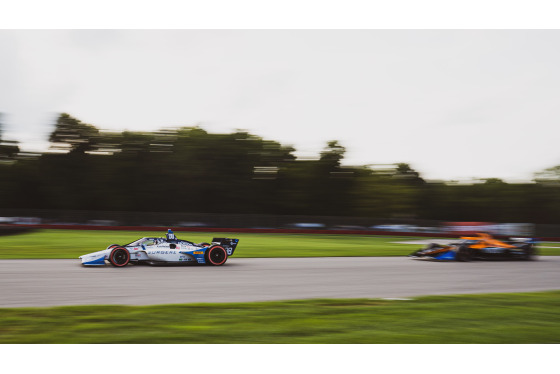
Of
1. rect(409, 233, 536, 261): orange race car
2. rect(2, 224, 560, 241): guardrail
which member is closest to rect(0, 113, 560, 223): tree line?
rect(2, 224, 560, 241): guardrail

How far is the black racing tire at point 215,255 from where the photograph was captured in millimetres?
14145

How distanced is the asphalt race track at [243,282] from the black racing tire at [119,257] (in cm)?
19

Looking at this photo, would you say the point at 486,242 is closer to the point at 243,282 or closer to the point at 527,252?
the point at 527,252

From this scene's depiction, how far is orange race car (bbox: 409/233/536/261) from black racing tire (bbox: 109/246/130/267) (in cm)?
1052

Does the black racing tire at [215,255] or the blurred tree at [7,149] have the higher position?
the blurred tree at [7,149]

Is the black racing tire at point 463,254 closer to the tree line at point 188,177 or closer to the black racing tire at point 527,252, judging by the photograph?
the black racing tire at point 527,252

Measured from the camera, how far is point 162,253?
13.7 metres

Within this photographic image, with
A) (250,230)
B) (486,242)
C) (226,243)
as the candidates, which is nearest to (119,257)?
(226,243)

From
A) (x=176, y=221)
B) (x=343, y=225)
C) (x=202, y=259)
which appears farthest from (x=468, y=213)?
(x=202, y=259)

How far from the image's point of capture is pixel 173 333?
19.9ft

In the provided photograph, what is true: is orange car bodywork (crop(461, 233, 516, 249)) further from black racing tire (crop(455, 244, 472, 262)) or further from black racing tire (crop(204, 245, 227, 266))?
black racing tire (crop(204, 245, 227, 266))

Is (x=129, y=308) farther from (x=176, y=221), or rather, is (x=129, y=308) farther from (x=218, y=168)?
(x=218, y=168)

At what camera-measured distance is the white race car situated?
12.9 meters

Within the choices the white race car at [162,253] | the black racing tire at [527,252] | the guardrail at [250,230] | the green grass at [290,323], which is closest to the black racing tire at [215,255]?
the white race car at [162,253]
